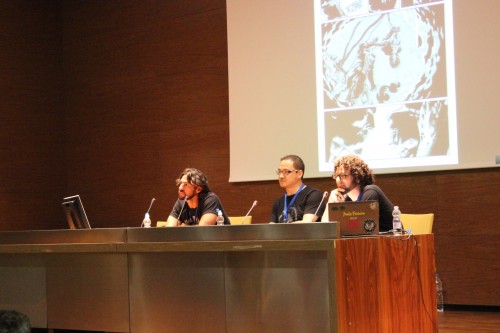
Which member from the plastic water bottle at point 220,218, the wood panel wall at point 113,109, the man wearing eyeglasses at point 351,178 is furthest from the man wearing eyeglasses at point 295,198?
the wood panel wall at point 113,109

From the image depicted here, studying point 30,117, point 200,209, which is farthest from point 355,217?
point 30,117

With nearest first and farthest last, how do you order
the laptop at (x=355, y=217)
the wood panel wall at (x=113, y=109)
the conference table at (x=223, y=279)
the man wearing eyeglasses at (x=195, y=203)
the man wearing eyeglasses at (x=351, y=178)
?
1. the conference table at (x=223, y=279)
2. the laptop at (x=355, y=217)
3. the man wearing eyeglasses at (x=351, y=178)
4. the man wearing eyeglasses at (x=195, y=203)
5. the wood panel wall at (x=113, y=109)

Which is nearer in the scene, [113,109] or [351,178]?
[351,178]

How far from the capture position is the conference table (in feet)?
10.2

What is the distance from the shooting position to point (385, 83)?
5.41 meters

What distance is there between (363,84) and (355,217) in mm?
2416

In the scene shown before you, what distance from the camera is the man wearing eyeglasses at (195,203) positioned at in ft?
14.7

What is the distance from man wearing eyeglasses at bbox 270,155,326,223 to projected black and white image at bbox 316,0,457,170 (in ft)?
3.94

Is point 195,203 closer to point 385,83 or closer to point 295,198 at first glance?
point 295,198

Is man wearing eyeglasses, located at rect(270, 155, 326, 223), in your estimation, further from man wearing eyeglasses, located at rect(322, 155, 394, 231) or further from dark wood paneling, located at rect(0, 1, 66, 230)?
dark wood paneling, located at rect(0, 1, 66, 230)

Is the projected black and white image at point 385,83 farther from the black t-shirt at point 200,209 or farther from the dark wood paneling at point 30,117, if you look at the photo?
the dark wood paneling at point 30,117

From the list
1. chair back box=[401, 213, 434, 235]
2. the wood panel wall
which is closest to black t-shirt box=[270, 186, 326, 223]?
chair back box=[401, 213, 434, 235]

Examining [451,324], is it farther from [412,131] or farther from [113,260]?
[113,260]

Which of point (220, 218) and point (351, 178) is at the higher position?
point (351, 178)
